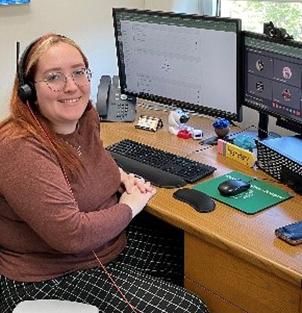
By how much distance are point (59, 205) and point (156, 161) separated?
1.81 feet

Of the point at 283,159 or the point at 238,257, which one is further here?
the point at 283,159

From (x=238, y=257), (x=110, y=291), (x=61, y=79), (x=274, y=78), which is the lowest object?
(x=110, y=291)

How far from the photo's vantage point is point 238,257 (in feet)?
4.73

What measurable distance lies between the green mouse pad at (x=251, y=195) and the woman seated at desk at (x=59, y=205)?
19 centimetres

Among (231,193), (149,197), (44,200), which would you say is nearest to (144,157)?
(149,197)

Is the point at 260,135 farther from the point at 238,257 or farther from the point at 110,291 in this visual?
the point at 110,291

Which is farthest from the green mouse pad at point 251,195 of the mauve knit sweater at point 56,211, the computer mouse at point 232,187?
the mauve knit sweater at point 56,211

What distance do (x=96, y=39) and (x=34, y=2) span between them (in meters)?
0.37

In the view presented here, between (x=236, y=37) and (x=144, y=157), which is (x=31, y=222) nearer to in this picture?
(x=144, y=157)

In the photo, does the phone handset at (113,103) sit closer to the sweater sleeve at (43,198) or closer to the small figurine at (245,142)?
the small figurine at (245,142)

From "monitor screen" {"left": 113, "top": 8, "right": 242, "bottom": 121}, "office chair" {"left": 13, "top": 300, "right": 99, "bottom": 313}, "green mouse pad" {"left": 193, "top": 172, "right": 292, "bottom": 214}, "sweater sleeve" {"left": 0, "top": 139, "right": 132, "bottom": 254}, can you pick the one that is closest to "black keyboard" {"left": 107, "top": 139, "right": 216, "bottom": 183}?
"green mouse pad" {"left": 193, "top": 172, "right": 292, "bottom": 214}

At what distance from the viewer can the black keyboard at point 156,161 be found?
1820mm

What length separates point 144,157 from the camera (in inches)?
77.9

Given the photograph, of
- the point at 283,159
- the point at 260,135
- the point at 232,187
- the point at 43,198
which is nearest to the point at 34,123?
the point at 43,198
